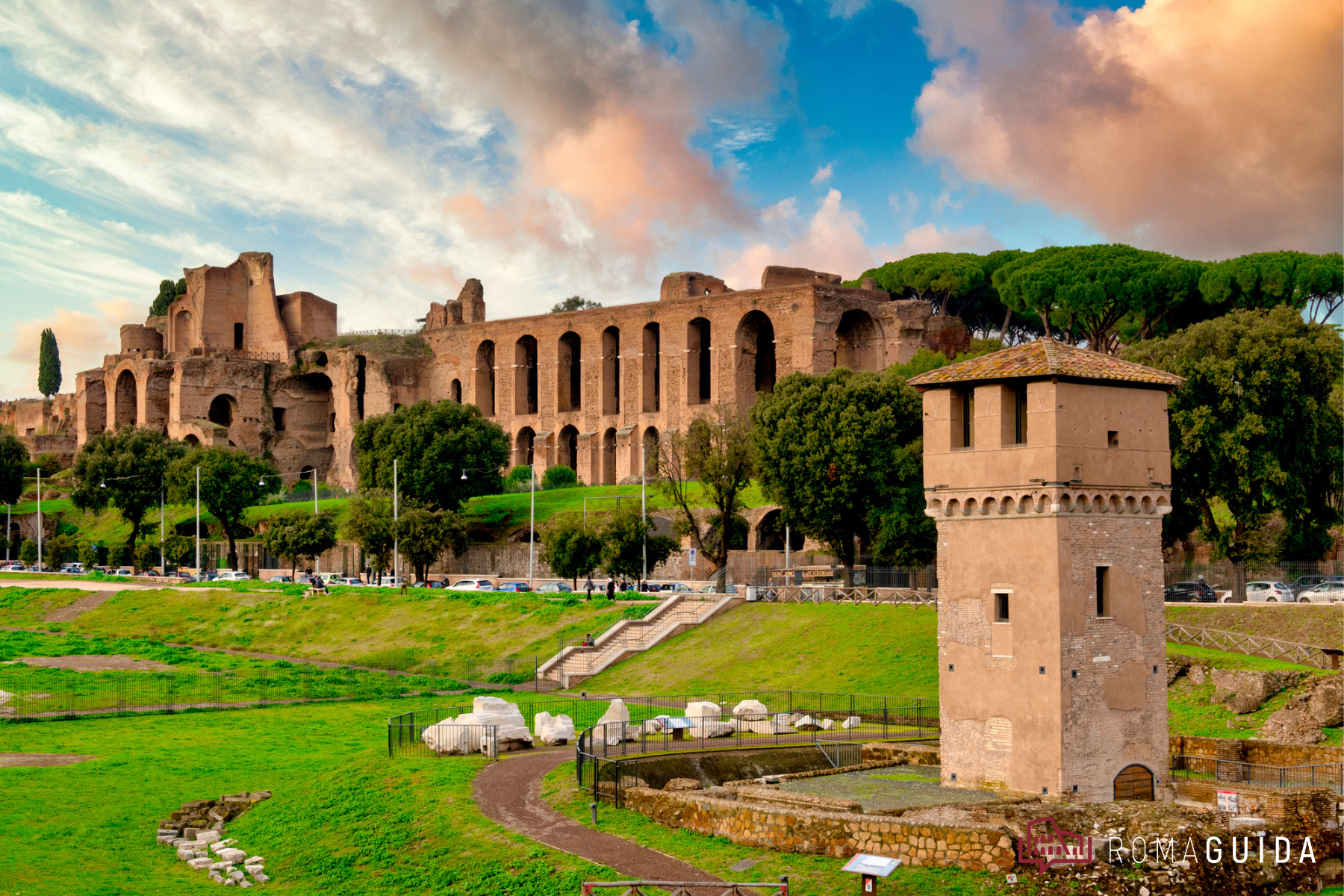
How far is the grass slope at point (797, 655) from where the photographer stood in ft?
116

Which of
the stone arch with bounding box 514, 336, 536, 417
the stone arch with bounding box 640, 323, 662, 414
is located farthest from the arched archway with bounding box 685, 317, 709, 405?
the stone arch with bounding box 514, 336, 536, 417

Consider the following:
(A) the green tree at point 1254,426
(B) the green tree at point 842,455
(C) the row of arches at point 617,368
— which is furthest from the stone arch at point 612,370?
(A) the green tree at point 1254,426

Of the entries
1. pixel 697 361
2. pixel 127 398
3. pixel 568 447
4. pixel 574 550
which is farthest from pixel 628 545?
pixel 127 398

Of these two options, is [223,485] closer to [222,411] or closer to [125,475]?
[125,475]

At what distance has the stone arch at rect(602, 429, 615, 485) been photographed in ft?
284

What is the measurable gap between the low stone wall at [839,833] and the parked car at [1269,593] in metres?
24.8

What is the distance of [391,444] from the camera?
237 ft

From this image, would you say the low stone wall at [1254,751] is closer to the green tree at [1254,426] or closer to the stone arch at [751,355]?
the green tree at [1254,426]

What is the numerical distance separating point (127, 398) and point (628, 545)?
218 feet

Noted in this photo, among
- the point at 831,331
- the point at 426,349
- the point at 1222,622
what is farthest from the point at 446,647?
the point at 426,349

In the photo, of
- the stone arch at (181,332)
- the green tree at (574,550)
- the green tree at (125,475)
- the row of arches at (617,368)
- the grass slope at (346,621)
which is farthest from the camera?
the stone arch at (181,332)

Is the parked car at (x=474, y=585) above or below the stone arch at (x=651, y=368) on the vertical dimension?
below

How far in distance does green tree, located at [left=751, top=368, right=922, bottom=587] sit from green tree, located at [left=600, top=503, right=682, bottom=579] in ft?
16.2

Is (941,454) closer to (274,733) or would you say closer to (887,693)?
(887,693)
